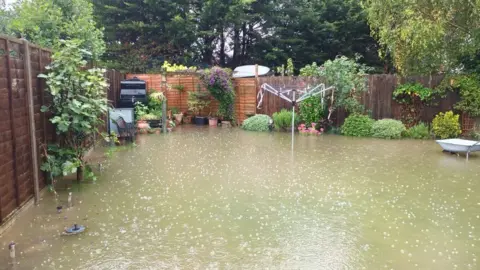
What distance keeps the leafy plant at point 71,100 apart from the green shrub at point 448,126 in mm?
8832

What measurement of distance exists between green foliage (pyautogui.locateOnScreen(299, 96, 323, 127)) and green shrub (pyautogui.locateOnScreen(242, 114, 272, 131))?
3.93 feet

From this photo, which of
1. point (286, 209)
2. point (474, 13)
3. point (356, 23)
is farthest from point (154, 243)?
point (356, 23)

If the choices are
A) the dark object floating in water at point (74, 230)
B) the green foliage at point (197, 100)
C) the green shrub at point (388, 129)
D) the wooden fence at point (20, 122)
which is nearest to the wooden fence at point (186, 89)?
the green foliage at point (197, 100)

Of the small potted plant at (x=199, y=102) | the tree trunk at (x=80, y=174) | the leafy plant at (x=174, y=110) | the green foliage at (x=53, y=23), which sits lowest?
the tree trunk at (x=80, y=174)

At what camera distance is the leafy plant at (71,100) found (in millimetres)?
5117

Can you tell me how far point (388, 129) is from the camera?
10.8 metres

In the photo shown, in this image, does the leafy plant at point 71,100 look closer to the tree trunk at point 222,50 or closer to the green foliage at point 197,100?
the green foliage at point 197,100

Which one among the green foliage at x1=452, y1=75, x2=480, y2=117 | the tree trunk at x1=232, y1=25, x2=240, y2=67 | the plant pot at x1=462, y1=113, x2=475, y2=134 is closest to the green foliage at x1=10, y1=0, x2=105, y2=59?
the green foliage at x1=452, y1=75, x2=480, y2=117

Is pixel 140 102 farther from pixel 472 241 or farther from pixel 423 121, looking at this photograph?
pixel 472 241

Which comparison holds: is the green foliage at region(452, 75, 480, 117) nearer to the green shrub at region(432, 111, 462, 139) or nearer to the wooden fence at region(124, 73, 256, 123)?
the green shrub at region(432, 111, 462, 139)

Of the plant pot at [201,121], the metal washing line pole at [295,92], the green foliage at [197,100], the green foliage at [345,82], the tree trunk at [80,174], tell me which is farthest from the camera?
the plant pot at [201,121]

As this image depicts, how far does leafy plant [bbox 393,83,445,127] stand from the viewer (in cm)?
1104

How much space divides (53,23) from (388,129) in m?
8.53

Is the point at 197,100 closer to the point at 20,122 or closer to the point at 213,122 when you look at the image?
the point at 213,122
